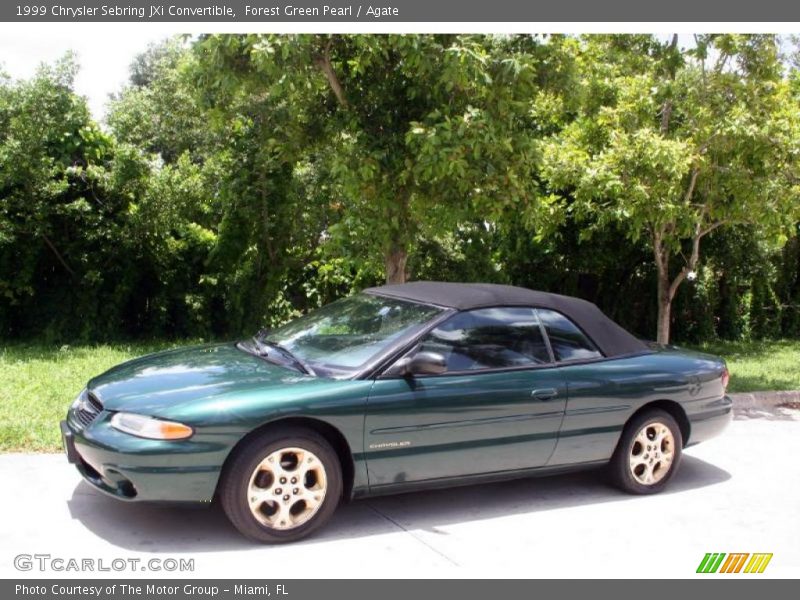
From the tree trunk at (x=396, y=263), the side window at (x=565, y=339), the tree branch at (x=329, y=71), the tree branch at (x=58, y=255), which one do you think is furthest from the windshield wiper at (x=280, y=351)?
the tree branch at (x=58, y=255)

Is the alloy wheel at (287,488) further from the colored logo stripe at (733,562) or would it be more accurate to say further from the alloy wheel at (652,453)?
the alloy wheel at (652,453)

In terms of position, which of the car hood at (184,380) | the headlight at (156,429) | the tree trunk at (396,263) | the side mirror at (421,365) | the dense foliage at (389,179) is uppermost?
the dense foliage at (389,179)

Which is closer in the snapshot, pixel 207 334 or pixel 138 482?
pixel 138 482

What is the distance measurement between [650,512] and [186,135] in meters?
17.4

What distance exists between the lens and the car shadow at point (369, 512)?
455 cm

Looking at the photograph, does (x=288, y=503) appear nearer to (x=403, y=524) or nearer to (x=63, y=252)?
(x=403, y=524)

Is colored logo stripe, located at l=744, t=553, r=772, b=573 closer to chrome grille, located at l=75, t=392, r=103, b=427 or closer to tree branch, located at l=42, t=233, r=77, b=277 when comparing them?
chrome grille, located at l=75, t=392, r=103, b=427

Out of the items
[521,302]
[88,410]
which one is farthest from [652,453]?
[88,410]

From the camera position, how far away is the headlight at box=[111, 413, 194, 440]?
14.1 feet

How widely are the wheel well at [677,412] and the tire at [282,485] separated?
2.53 meters

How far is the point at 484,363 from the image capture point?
17.1 ft

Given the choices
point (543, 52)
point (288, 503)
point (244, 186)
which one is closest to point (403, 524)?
point (288, 503)

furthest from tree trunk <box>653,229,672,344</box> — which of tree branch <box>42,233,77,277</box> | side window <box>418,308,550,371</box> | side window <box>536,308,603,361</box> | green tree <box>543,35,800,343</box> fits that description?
tree branch <box>42,233,77,277</box>

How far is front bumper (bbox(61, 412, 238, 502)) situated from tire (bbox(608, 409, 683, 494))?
282 cm
